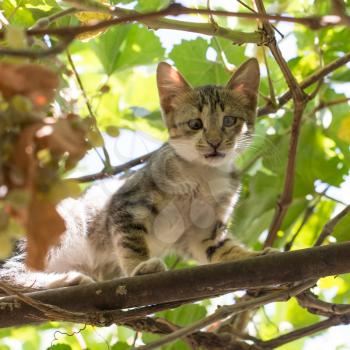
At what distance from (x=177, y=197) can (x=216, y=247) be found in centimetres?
28

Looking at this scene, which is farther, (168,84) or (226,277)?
(168,84)

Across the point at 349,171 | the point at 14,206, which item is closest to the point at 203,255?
the point at 349,171

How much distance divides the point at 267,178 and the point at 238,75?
47cm

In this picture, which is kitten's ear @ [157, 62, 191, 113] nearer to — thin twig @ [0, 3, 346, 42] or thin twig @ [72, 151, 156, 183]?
thin twig @ [72, 151, 156, 183]

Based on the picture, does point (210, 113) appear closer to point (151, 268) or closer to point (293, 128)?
point (293, 128)

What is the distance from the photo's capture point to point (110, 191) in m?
3.12

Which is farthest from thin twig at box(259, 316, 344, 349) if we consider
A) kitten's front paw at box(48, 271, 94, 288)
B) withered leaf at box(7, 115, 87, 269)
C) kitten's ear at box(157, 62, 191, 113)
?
withered leaf at box(7, 115, 87, 269)

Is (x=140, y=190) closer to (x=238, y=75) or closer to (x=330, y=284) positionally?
(x=238, y=75)

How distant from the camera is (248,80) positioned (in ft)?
9.36

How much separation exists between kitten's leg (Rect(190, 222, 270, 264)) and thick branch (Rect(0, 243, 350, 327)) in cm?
106

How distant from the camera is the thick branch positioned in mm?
1506

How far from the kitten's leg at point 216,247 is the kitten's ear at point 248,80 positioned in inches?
24.4

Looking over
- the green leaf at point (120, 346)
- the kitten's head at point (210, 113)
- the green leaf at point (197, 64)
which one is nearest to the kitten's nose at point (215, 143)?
the kitten's head at point (210, 113)

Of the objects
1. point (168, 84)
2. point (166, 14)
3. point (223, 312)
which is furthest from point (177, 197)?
point (166, 14)
